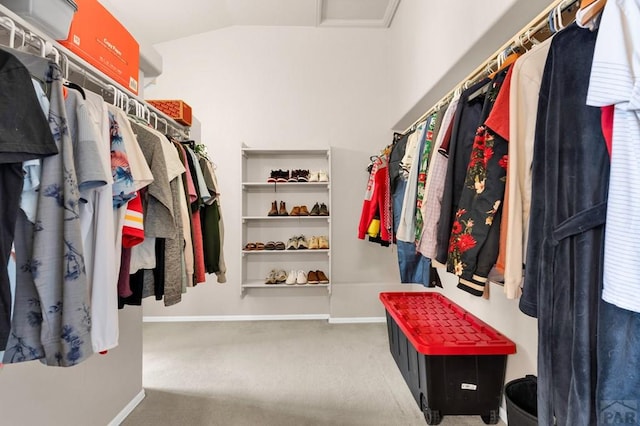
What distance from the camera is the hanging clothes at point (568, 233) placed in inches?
22.5

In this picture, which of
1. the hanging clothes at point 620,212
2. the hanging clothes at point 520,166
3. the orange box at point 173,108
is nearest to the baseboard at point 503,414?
the hanging clothes at point 520,166

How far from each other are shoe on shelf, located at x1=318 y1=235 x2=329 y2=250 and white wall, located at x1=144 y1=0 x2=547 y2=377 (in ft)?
0.45

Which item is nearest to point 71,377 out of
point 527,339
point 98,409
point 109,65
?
point 98,409

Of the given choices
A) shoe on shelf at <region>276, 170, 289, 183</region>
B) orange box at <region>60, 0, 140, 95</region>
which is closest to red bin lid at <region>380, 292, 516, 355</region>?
shoe on shelf at <region>276, 170, 289, 183</region>

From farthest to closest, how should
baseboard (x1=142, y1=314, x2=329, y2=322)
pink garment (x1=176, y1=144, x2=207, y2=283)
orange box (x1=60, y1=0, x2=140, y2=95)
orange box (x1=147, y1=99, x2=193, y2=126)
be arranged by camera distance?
baseboard (x1=142, y1=314, x2=329, y2=322) → orange box (x1=147, y1=99, x2=193, y2=126) → pink garment (x1=176, y1=144, x2=207, y2=283) → orange box (x1=60, y1=0, x2=140, y2=95)

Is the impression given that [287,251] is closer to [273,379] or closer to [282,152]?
[282,152]

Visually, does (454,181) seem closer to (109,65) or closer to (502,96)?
(502,96)

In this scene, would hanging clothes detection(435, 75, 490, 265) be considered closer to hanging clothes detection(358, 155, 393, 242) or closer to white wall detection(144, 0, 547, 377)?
hanging clothes detection(358, 155, 393, 242)

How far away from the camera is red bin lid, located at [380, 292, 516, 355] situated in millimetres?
1457

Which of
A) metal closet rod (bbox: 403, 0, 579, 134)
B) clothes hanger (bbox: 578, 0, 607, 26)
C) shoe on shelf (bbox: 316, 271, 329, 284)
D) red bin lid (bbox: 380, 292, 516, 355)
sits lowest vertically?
red bin lid (bbox: 380, 292, 516, 355)

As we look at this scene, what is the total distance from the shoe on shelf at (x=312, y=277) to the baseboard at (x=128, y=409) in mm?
1597

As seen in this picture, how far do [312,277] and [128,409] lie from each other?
1755 millimetres

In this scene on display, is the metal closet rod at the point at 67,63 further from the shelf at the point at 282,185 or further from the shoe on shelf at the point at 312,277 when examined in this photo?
the shoe on shelf at the point at 312,277

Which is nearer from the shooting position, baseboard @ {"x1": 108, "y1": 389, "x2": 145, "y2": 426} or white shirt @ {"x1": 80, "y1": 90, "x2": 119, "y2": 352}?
white shirt @ {"x1": 80, "y1": 90, "x2": 119, "y2": 352}
